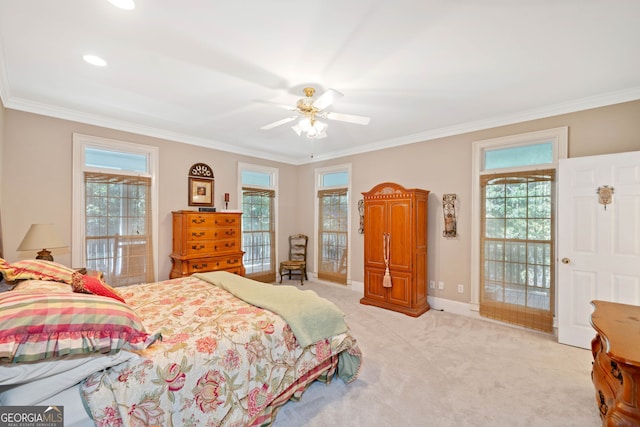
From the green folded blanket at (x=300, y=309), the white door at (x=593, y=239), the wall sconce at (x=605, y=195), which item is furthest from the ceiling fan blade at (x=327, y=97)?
the wall sconce at (x=605, y=195)

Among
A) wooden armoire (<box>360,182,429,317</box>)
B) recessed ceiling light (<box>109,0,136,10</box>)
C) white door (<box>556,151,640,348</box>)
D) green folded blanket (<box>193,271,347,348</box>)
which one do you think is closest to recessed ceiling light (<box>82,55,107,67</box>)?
recessed ceiling light (<box>109,0,136,10</box>)

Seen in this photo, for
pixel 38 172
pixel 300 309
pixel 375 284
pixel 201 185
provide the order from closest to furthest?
1. pixel 300 309
2. pixel 38 172
3. pixel 375 284
4. pixel 201 185

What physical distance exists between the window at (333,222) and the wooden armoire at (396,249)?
980 mm

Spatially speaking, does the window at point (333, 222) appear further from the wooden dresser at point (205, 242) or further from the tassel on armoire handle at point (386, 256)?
the wooden dresser at point (205, 242)

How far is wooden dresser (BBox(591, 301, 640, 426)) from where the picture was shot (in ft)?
4.25

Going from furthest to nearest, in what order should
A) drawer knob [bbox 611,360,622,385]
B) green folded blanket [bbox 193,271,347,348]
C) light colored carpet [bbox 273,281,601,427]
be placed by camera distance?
green folded blanket [bbox 193,271,347,348]
light colored carpet [bbox 273,281,601,427]
drawer knob [bbox 611,360,622,385]

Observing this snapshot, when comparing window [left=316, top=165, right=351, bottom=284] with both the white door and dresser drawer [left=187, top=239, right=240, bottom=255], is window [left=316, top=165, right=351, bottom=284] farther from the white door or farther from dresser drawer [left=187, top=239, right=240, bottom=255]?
the white door

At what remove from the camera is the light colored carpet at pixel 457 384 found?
1957 mm

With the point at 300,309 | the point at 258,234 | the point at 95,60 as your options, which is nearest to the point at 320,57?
the point at 95,60

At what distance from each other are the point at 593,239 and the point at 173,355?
3978mm

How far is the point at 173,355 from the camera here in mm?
1505

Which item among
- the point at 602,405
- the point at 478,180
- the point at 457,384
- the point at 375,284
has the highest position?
the point at 478,180
